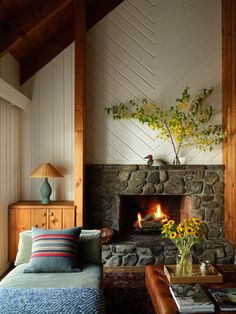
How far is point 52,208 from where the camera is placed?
13.4 feet

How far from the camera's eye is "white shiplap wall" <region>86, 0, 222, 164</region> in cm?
454

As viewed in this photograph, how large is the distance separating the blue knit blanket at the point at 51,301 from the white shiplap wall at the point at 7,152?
5.58 ft

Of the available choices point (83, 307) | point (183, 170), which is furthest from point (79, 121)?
point (83, 307)

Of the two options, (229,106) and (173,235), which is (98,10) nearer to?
(229,106)

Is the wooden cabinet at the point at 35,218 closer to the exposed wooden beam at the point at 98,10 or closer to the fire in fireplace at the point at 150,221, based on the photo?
the fire in fireplace at the point at 150,221

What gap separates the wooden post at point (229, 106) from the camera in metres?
4.16

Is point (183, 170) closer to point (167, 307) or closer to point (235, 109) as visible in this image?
point (235, 109)

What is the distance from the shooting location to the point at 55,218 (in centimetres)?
410

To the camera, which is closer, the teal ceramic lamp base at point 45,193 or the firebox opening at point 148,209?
the teal ceramic lamp base at point 45,193

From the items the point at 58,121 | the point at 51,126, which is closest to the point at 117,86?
the point at 58,121

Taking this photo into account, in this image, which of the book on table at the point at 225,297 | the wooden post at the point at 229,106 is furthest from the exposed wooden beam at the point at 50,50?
the book on table at the point at 225,297

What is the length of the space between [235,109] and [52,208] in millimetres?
2622

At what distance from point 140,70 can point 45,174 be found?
1.92 m

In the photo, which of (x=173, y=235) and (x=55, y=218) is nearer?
(x=173, y=235)
